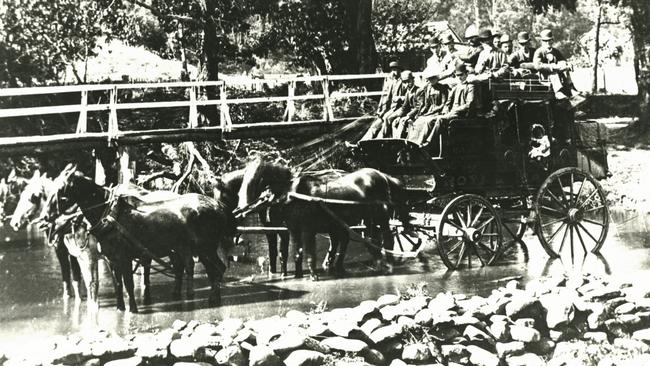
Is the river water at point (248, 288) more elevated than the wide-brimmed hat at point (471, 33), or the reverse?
the wide-brimmed hat at point (471, 33)

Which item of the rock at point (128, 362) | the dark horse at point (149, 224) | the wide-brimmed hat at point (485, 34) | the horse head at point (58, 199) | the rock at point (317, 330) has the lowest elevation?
the rock at point (128, 362)

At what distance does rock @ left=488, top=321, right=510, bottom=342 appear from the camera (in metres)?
8.95

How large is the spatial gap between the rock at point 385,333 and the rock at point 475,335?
0.91m

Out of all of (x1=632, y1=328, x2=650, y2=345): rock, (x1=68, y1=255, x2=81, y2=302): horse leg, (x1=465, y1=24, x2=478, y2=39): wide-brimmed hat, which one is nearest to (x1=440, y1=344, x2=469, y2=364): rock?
(x1=632, y1=328, x2=650, y2=345): rock

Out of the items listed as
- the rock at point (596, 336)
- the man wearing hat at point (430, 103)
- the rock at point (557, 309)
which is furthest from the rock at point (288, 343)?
the man wearing hat at point (430, 103)

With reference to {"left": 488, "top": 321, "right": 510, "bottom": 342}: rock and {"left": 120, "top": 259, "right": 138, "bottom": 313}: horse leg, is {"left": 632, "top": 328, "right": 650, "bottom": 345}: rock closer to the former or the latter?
{"left": 488, "top": 321, "right": 510, "bottom": 342}: rock

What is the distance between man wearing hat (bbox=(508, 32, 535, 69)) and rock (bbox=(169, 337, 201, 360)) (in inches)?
326

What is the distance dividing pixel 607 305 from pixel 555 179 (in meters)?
3.72

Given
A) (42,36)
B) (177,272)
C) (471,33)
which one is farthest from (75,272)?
(42,36)

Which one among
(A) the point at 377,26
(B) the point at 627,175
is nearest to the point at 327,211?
(B) the point at 627,175

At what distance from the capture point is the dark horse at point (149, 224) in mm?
9656

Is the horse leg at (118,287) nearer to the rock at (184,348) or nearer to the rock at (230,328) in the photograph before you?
the rock at (230,328)

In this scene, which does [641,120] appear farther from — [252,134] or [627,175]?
[252,134]

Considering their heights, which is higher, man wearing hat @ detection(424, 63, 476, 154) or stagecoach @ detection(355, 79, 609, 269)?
man wearing hat @ detection(424, 63, 476, 154)
